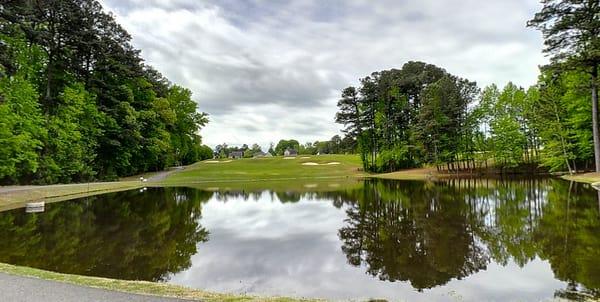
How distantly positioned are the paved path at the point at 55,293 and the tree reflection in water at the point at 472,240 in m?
4.56

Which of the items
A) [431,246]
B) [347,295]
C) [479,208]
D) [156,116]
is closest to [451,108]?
[479,208]

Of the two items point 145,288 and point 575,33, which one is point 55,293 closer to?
point 145,288

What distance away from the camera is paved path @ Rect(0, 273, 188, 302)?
524cm

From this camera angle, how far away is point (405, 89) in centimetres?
5547

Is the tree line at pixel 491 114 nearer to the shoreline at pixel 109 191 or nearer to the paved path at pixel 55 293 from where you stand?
the shoreline at pixel 109 191

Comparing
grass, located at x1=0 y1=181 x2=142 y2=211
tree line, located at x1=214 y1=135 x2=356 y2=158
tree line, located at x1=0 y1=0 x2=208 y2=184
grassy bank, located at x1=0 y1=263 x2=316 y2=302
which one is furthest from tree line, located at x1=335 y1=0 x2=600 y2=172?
tree line, located at x1=214 y1=135 x2=356 y2=158

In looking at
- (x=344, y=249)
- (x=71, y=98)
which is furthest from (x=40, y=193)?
(x=344, y=249)

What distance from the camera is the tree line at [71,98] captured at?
995 inches

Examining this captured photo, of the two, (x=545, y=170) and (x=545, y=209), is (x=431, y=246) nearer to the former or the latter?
(x=545, y=209)

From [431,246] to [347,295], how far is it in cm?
393

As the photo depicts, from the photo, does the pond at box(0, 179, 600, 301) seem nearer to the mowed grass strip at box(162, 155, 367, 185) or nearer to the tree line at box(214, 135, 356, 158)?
the mowed grass strip at box(162, 155, 367, 185)

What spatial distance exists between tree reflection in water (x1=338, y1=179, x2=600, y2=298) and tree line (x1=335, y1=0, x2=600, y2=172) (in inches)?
706

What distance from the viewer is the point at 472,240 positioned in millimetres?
10109

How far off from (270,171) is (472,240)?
47.1 meters
